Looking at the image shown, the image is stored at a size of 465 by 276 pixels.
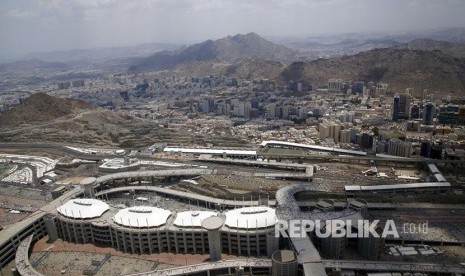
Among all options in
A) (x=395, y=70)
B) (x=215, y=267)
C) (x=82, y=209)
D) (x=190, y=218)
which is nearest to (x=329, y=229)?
(x=215, y=267)

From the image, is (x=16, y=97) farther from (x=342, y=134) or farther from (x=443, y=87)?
(x=443, y=87)

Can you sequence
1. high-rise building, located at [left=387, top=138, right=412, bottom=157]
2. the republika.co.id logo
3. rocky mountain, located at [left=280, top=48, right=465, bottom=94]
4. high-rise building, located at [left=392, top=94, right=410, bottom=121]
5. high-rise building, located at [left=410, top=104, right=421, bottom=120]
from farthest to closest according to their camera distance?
rocky mountain, located at [left=280, top=48, right=465, bottom=94]
high-rise building, located at [left=410, top=104, right=421, bottom=120]
high-rise building, located at [left=392, top=94, right=410, bottom=121]
high-rise building, located at [left=387, top=138, right=412, bottom=157]
the republika.co.id logo

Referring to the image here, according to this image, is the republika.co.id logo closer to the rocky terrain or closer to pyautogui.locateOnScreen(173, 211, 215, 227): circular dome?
pyautogui.locateOnScreen(173, 211, 215, 227): circular dome

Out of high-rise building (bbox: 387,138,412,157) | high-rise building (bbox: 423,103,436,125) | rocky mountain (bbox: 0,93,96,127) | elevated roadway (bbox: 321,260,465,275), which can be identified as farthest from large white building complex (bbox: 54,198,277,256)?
rocky mountain (bbox: 0,93,96,127)

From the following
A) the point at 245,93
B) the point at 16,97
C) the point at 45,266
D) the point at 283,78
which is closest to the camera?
the point at 45,266

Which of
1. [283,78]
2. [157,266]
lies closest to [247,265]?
[157,266]

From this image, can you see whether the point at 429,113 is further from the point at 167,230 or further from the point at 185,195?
the point at 167,230
